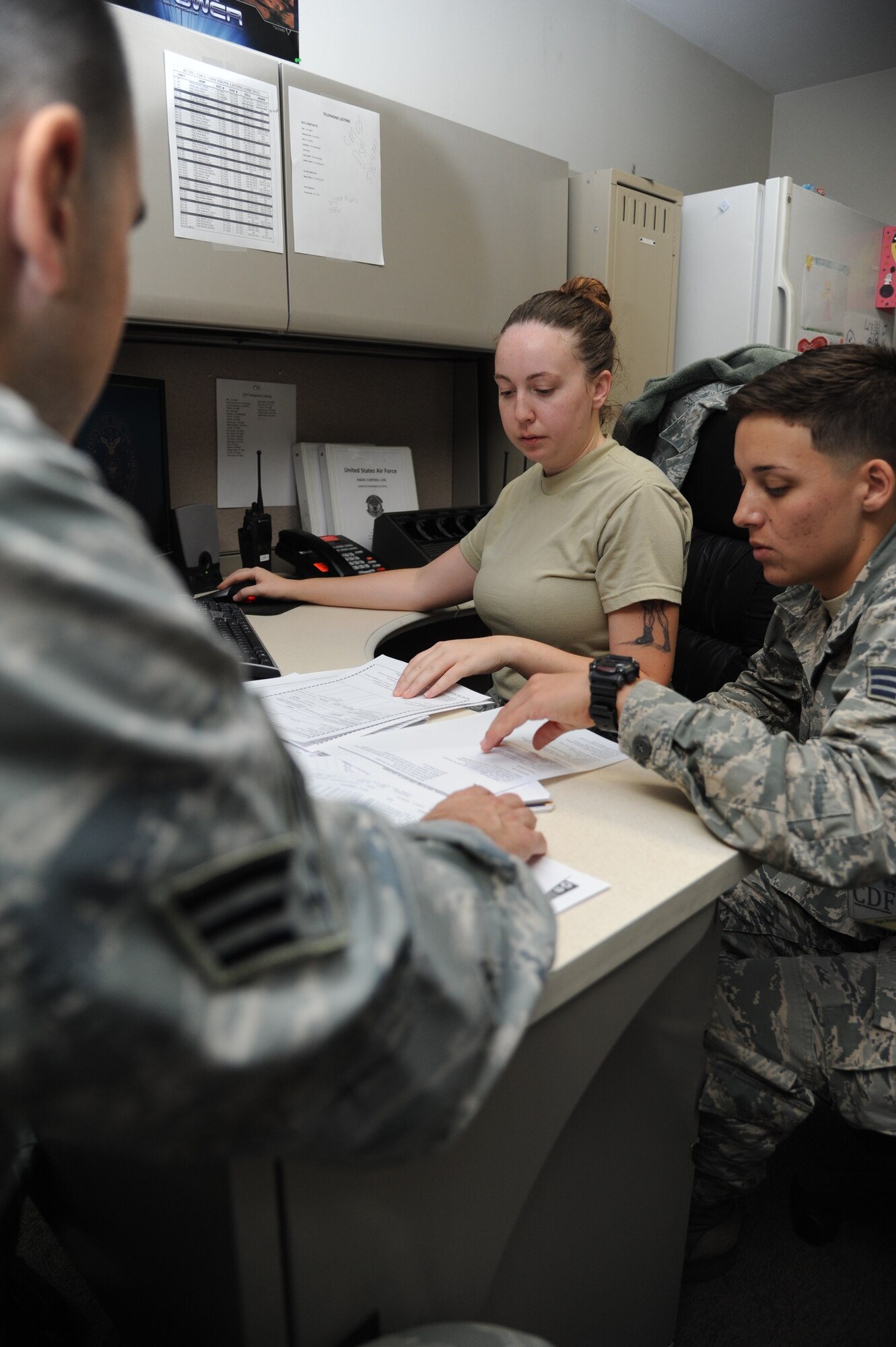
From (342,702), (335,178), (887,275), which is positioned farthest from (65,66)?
(887,275)

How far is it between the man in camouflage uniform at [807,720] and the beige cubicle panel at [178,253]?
0.96 m

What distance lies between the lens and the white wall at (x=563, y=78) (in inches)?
88.3

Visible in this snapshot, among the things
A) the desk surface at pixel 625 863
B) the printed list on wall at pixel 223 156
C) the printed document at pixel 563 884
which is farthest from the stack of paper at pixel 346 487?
the printed document at pixel 563 884

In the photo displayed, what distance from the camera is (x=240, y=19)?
156 cm

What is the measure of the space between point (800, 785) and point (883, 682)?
0.45ft

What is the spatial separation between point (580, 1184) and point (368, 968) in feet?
1.92

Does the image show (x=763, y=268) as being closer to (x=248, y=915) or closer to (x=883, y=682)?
(x=883, y=682)

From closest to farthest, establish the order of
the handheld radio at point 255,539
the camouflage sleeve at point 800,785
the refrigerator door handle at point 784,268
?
the camouflage sleeve at point 800,785, the handheld radio at point 255,539, the refrigerator door handle at point 784,268

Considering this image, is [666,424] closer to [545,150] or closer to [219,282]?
[219,282]

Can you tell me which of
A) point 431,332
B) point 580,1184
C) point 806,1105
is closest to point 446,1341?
point 580,1184

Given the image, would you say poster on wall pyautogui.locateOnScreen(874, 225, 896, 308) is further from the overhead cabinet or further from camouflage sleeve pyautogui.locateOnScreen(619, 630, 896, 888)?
camouflage sleeve pyautogui.locateOnScreen(619, 630, 896, 888)

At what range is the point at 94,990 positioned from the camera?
0.96 feet

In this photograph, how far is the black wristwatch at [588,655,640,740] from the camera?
881mm

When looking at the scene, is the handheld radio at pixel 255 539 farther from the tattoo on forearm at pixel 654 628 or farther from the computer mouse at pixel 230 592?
the tattoo on forearm at pixel 654 628
